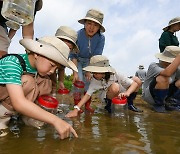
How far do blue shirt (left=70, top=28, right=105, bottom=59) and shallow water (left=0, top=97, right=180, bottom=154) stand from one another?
1.82 metres

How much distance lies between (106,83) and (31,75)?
1.72 m

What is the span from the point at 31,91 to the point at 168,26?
3421mm

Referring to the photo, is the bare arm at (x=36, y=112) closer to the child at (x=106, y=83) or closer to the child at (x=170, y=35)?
the child at (x=106, y=83)

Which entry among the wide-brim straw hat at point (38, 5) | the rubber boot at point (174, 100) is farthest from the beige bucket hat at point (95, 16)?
→ the rubber boot at point (174, 100)

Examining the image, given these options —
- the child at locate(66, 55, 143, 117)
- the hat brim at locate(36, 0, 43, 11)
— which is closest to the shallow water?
the child at locate(66, 55, 143, 117)

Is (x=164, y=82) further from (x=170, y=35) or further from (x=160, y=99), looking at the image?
(x=170, y=35)

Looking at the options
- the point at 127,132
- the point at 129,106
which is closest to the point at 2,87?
the point at 127,132

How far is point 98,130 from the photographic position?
298cm

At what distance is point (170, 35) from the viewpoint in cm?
525

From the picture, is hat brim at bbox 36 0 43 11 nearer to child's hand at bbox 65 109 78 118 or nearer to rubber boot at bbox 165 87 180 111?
child's hand at bbox 65 109 78 118

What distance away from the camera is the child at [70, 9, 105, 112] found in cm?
475

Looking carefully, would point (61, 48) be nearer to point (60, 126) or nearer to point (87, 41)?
point (60, 126)

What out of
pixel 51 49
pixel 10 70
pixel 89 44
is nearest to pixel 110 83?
pixel 89 44

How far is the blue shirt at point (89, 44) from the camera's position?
504 cm
